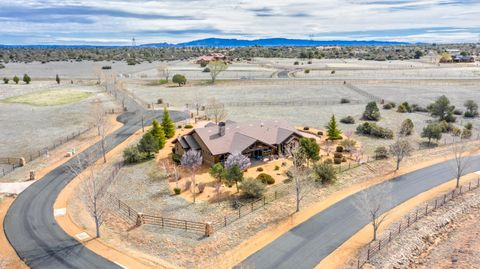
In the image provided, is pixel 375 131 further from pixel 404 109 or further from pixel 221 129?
pixel 221 129

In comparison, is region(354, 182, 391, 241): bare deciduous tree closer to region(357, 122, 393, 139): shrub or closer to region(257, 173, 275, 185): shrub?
region(257, 173, 275, 185): shrub

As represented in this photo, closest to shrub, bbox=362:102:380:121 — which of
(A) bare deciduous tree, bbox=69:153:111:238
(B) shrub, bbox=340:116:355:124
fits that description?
(B) shrub, bbox=340:116:355:124

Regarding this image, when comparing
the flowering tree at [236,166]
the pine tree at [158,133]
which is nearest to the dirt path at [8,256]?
the flowering tree at [236,166]

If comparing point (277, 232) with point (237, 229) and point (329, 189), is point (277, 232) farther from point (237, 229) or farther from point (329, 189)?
point (329, 189)

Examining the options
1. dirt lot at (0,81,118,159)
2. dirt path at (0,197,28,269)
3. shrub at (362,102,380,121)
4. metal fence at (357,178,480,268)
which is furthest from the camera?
shrub at (362,102,380,121)

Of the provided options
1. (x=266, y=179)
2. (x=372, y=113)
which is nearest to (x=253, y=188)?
(x=266, y=179)

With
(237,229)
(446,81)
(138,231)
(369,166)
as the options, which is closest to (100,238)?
(138,231)
